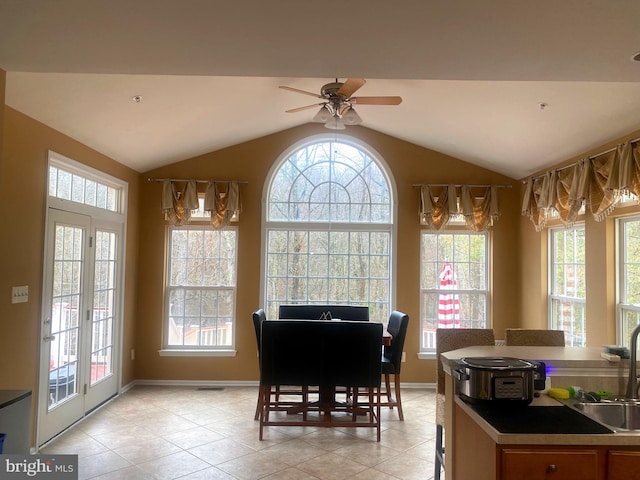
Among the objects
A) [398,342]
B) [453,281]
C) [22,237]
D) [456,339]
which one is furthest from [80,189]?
[453,281]

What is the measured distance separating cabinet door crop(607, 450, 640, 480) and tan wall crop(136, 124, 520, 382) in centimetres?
365

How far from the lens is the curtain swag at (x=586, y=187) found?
326 cm

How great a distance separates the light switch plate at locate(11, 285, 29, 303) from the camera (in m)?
3.02

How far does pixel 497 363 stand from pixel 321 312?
9.86 ft

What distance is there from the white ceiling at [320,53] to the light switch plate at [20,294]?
4.24 ft

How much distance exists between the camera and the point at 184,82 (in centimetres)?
340

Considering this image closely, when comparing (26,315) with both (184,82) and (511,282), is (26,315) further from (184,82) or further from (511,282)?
(511,282)

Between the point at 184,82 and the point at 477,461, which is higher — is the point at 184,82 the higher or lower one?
the higher one

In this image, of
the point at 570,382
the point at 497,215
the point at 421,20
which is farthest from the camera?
the point at 497,215

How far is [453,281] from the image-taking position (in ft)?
17.6

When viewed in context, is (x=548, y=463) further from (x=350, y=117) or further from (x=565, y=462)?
(x=350, y=117)

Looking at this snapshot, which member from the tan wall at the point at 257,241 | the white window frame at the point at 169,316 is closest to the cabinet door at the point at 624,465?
the tan wall at the point at 257,241

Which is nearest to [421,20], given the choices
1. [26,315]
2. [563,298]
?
[26,315]

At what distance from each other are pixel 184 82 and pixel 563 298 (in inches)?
167
